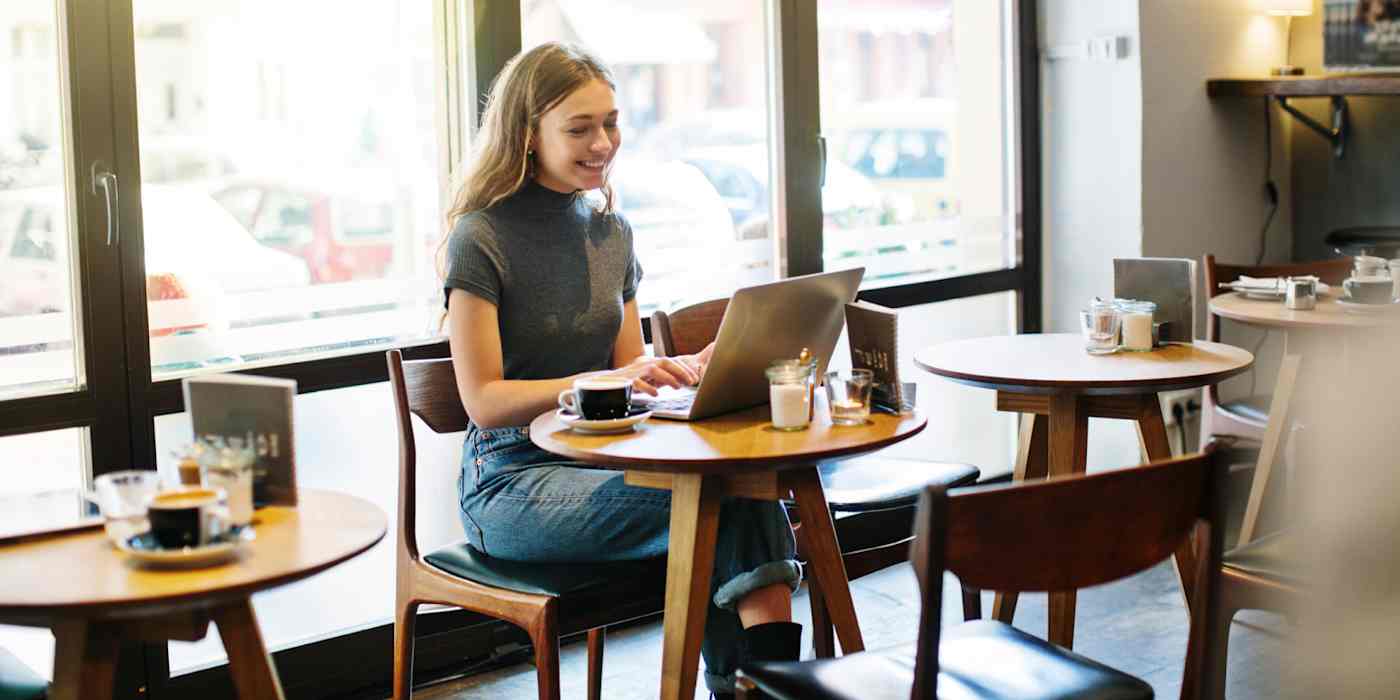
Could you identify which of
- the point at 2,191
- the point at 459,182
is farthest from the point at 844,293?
the point at 2,191

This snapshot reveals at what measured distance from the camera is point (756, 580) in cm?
238

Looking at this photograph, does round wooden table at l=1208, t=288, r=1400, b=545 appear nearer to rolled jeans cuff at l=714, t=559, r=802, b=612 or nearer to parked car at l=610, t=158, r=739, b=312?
parked car at l=610, t=158, r=739, b=312

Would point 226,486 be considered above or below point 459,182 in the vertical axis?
below

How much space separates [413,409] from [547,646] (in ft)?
1.80

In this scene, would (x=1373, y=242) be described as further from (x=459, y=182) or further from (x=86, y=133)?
(x=86, y=133)

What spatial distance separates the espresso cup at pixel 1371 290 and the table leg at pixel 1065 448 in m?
1.05

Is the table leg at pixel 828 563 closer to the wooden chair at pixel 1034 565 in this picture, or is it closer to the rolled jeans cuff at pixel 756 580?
the rolled jeans cuff at pixel 756 580

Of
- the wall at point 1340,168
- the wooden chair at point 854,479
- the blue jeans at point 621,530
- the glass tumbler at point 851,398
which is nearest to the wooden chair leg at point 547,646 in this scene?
the blue jeans at point 621,530

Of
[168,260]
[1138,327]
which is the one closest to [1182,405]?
[1138,327]

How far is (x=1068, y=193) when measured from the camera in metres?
4.54

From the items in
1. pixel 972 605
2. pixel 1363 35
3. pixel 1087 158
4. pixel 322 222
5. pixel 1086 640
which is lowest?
pixel 1086 640

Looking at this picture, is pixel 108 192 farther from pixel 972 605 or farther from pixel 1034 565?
pixel 1034 565

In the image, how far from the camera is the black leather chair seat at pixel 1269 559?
7.32 feet

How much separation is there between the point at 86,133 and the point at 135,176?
4.4 inches
